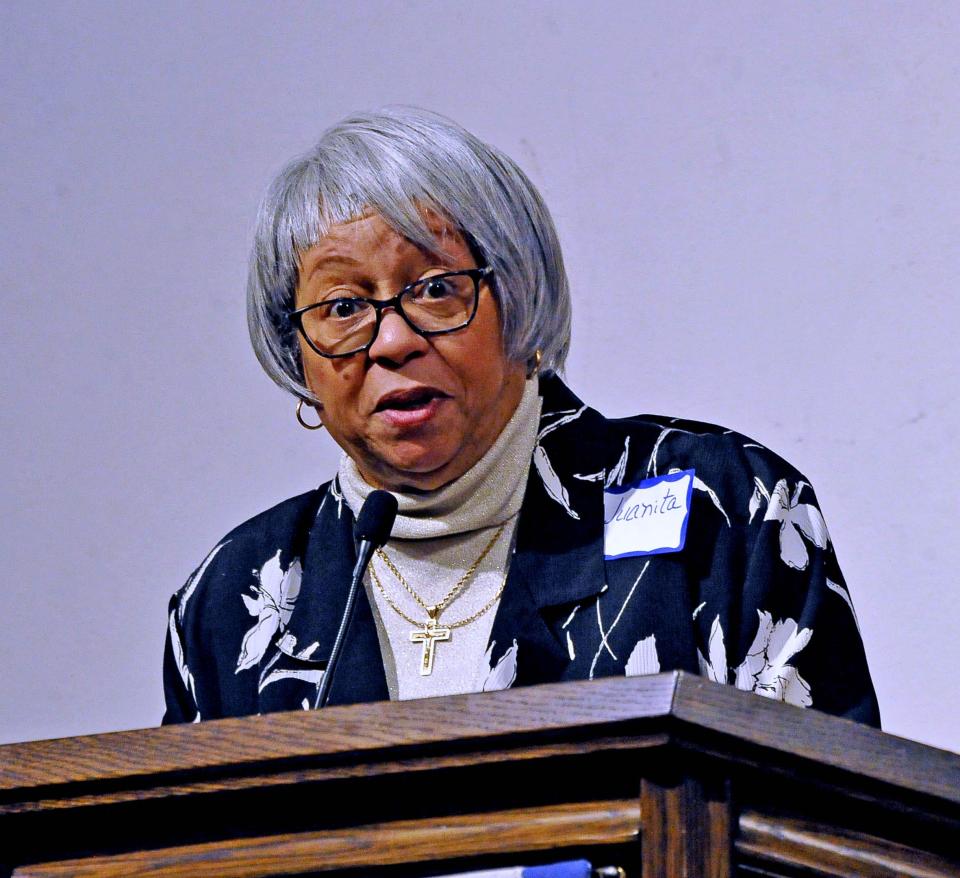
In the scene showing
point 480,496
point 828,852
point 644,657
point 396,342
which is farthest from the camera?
point 480,496

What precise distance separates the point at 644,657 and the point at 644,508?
0.21 metres

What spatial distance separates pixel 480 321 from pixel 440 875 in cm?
90

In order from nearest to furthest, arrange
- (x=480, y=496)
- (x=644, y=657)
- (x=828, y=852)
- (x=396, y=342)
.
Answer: (x=828, y=852)
(x=644, y=657)
(x=396, y=342)
(x=480, y=496)

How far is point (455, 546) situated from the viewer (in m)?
1.98

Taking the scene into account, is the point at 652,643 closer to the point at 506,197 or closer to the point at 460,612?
the point at 460,612

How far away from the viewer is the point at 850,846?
106 centimetres

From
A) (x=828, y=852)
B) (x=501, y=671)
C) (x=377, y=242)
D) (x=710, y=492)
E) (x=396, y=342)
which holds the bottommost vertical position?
(x=828, y=852)

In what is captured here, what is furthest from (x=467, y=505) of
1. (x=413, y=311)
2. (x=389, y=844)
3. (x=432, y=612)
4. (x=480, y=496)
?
(x=389, y=844)

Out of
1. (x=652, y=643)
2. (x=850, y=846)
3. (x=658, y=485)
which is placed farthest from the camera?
(x=658, y=485)

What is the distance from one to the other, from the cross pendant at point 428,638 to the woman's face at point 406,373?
0.15 m

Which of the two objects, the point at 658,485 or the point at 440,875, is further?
the point at 658,485

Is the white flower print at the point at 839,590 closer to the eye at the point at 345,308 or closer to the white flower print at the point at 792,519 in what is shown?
the white flower print at the point at 792,519

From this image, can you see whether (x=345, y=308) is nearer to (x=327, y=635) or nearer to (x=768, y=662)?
(x=327, y=635)

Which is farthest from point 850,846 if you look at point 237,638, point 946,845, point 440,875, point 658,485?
point 237,638
